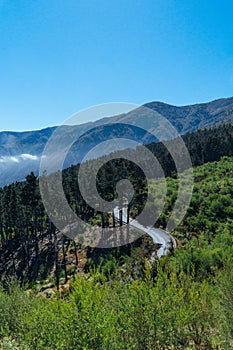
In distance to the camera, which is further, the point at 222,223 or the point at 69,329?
the point at 222,223

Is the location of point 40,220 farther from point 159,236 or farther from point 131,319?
point 131,319

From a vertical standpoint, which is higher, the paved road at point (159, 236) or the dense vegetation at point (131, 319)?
the dense vegetation at point (131, 319)

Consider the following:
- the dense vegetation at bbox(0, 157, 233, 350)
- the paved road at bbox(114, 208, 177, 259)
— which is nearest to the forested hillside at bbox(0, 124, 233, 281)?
the paved road at bbox(114, 208, 177, 259)

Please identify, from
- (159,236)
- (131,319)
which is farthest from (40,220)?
(131,319)

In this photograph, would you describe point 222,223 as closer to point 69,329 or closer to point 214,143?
point 69,329

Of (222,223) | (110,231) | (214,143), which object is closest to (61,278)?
(110,231)

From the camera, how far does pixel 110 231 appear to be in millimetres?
57812

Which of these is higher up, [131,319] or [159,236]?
[131,319]

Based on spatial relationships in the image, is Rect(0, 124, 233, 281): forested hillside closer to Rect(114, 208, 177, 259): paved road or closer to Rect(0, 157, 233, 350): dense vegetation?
Rect(114, 208, 177, 259): paved road

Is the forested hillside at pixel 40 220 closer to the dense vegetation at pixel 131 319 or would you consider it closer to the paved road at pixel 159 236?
the paved road at pixel 159 236

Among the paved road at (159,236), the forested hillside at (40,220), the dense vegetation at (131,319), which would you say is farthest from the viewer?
the forested hillside at (40,220)

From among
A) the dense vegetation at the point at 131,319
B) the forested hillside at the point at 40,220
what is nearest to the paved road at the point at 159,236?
the forested hillside at the point at 40,220

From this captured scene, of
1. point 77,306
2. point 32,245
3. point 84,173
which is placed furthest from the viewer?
point 84,173

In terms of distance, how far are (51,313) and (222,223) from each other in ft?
127
